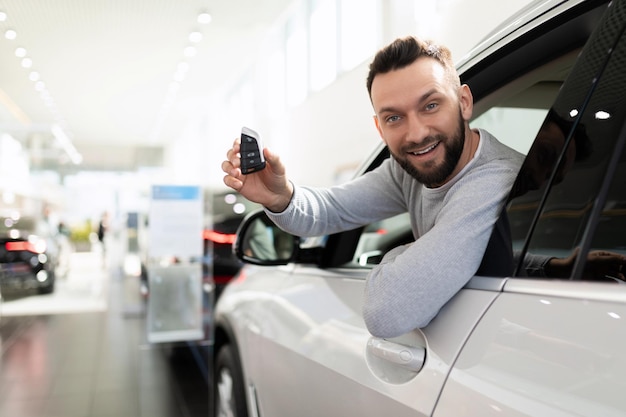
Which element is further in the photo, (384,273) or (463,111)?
(463,111)

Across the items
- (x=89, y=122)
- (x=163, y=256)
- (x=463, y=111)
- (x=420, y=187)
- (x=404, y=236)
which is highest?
(x=89, y=122)

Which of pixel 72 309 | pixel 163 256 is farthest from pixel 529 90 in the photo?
pixel 72 309

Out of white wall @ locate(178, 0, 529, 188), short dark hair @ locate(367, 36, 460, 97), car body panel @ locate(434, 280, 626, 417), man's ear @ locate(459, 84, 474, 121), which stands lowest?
car body panel @ locate(434, 280, 626, 417)

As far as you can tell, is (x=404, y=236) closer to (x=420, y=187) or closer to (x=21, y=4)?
(x=420, y=187)

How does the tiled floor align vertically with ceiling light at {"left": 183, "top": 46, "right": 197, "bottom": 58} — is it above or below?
below

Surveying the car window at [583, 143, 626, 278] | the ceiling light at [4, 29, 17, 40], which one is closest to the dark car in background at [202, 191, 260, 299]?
the car window at [583, 143, 626, 278]

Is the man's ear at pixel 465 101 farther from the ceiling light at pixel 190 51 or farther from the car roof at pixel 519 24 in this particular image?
the ceiling light at pixel 190 51

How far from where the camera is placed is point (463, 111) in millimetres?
1352

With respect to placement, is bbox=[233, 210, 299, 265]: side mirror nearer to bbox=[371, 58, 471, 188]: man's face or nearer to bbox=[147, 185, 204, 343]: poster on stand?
bbox=[371, 58, 471, 188]: man's face

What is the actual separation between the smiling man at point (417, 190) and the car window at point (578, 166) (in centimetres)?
10

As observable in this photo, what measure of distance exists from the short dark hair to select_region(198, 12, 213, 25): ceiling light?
10018 mm

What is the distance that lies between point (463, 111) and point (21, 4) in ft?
31.3

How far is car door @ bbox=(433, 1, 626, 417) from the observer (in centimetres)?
82

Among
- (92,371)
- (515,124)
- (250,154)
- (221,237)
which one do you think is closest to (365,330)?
(250,154)
